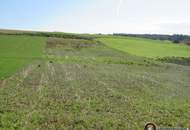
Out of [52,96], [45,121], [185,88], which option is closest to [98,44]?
[185,88]

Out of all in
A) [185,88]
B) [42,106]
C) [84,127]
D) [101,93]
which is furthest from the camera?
[185,88]

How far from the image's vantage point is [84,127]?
1395 centimetres

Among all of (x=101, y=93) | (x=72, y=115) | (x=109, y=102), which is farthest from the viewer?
(x=101, y=93)

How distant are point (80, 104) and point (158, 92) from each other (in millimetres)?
8440

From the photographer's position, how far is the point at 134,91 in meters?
25.2

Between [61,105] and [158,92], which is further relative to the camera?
[158,92]

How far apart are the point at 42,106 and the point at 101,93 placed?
6.19 m

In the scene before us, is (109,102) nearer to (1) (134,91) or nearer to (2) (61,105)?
(2) (61,105)

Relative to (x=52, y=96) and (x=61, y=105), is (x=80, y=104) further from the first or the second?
(x=52, y=96)

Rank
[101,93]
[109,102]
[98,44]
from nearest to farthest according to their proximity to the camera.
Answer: [109,102] → [101,93] → [98,44]

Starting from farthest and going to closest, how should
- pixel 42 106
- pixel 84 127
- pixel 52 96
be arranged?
1. pixel 52 96
2. pixel 42 106
3. pixel 84 127

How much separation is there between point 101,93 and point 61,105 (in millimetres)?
5497

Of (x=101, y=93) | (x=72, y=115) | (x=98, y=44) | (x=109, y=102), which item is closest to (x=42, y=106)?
(x=72, y=115)

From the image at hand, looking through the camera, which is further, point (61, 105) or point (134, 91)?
point (134, 91)
